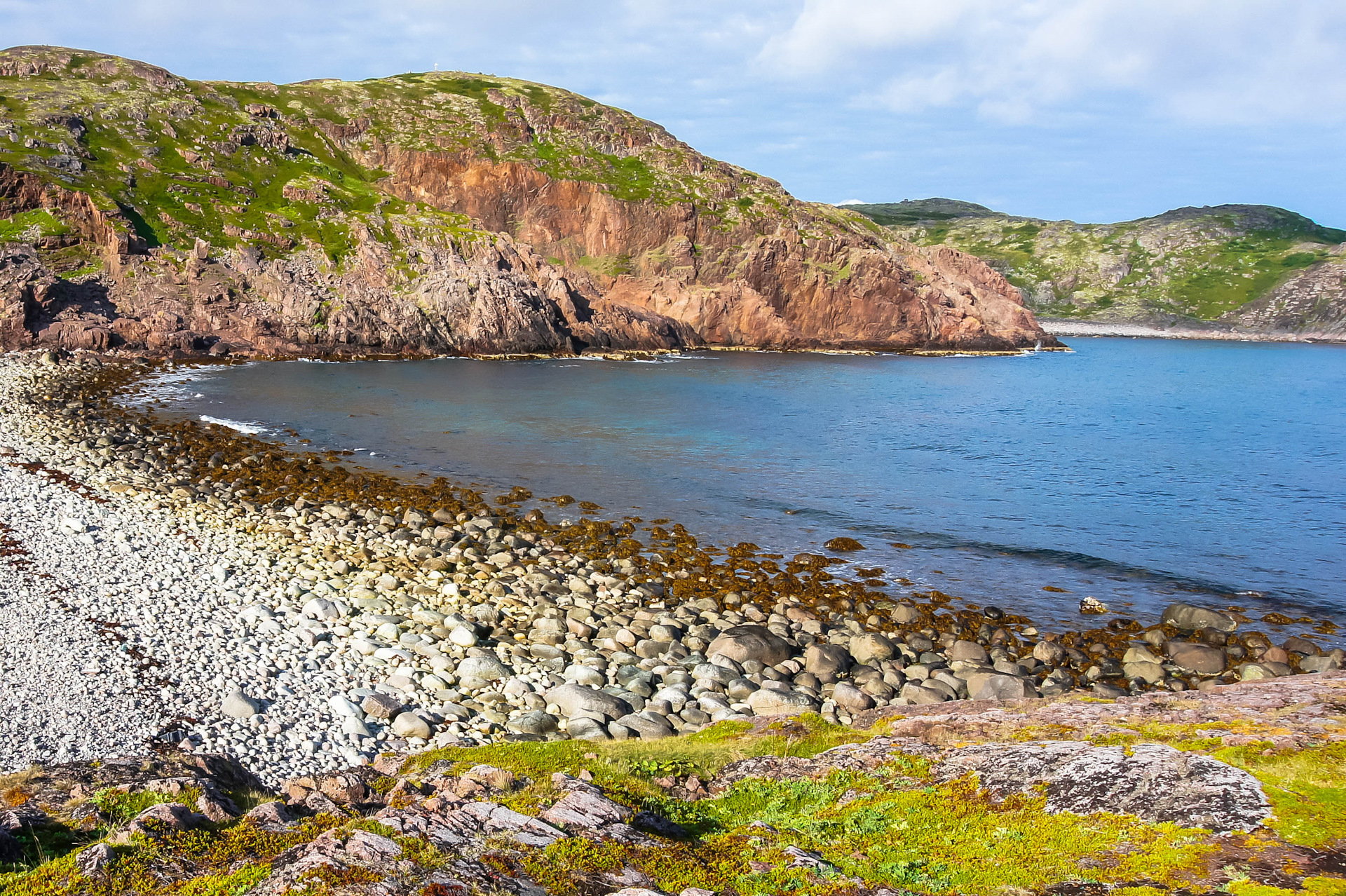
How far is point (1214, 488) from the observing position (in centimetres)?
3747

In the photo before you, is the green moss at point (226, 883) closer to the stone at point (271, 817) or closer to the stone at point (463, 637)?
the stone at point (271, 817)

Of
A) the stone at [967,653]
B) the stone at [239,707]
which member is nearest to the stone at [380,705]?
the stone at [239,707]

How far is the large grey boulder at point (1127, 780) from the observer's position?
805 cm

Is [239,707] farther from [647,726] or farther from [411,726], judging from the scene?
[647,726]

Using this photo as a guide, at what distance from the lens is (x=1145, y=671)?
59.4 feet

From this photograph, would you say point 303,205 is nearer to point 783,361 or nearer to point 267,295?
point 267,295

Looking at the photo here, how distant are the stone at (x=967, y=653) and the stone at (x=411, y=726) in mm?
12094

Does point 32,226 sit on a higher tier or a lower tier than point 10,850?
higher

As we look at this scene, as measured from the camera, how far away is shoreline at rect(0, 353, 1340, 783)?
13898mm

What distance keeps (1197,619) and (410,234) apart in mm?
100152

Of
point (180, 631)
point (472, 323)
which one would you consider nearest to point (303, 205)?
point (472, 323)

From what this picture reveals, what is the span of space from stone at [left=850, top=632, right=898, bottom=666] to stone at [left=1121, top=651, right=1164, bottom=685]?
532 centimetres

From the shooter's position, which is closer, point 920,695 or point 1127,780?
point 1127,780

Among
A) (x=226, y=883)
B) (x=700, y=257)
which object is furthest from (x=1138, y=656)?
(x=700, y=257)
